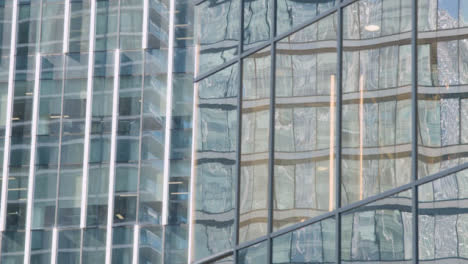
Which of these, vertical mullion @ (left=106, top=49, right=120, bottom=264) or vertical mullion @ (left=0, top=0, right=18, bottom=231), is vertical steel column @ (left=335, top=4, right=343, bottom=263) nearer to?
vertical mullion @ (left=106, top=49, right=120, bottom=264)

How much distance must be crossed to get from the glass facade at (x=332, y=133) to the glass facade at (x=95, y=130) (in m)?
25.2

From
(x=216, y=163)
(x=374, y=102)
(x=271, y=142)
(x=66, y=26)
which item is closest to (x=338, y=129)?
(x=374, y=102)

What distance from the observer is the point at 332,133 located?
16.0 meters

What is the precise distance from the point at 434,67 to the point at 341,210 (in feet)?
7.56

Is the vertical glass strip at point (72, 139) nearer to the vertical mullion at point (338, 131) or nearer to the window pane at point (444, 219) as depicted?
the vertical mullion at point (338, 131)

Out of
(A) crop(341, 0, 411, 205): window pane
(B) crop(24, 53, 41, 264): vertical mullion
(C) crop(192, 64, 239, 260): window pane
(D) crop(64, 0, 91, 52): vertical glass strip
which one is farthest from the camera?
(D) crop(64, 0, 91, 52): vertical glass strip

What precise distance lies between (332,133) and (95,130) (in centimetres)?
3132

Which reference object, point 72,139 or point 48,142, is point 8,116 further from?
point 72,139

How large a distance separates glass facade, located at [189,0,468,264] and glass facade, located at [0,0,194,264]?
2525cm

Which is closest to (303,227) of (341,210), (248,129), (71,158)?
(341,210)

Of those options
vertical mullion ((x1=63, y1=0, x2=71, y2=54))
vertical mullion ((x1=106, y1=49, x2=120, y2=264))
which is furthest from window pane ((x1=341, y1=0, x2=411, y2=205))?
vertical mullion ((x1=63, y1=0, x2=71, y2=54))

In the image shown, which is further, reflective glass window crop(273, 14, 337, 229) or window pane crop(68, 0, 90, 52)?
window pane crop(68, 0, 90, 52)

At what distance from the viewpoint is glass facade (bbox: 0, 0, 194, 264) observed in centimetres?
4478

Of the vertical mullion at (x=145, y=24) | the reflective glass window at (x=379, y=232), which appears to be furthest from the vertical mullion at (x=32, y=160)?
the reflective glass window at (x=379, y=232)
